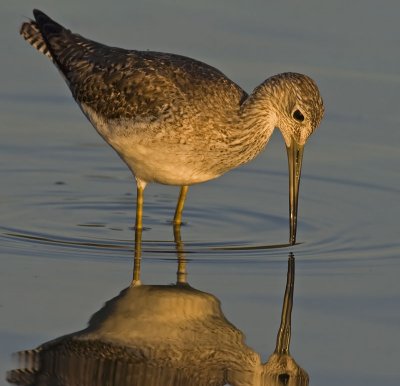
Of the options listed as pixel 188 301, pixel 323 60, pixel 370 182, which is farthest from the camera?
pixel 323 60

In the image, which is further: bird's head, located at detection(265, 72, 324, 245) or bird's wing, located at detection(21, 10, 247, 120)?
bird's wing, located at detection(21, 10, 247, 120)

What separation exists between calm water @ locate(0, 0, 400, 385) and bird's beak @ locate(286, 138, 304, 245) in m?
0.22

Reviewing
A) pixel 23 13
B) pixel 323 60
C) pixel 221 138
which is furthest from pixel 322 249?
pixel 23 13

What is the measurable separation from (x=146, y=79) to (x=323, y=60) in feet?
17.0

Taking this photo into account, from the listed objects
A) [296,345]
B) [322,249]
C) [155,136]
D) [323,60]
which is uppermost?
[323,60]

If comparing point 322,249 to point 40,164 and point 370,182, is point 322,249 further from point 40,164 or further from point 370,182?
point 40,164

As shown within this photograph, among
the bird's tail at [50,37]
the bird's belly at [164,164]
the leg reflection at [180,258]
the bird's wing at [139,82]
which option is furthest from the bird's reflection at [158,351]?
the bird's tail at [50,37]

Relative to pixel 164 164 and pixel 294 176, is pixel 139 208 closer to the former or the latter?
pixel 164 164

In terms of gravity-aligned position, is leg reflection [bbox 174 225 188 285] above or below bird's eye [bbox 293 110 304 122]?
below

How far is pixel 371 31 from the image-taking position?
20500 mm

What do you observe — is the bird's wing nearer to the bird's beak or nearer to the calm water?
the bird's beak

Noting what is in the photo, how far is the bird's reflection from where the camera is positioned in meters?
11.5

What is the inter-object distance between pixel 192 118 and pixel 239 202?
206 cm

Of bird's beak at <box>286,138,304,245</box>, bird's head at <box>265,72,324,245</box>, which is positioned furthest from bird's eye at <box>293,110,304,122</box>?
bird's beak at <box>286,138,304,245</box>
